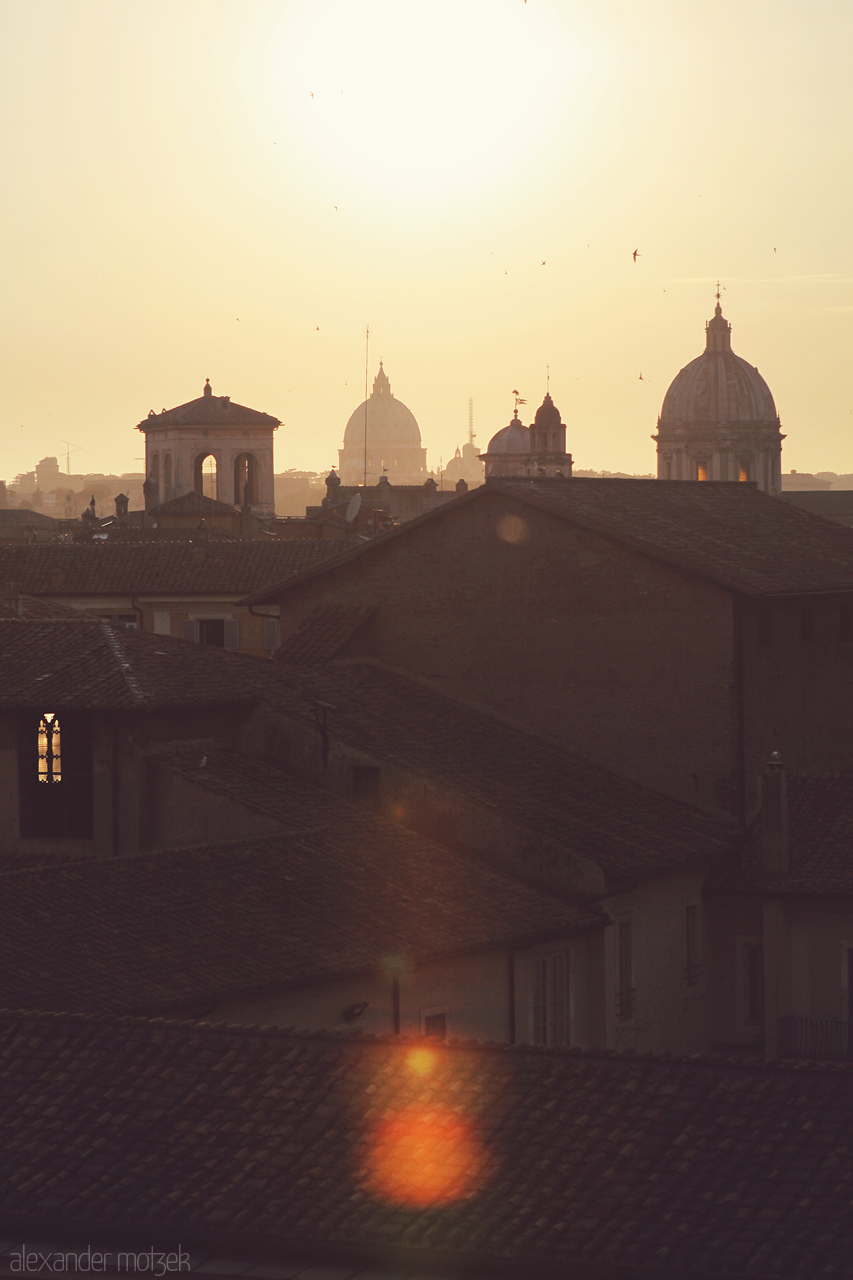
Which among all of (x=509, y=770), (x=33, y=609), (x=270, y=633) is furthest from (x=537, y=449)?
(x=509, y=770)

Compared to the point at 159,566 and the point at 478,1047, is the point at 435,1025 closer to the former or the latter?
the point at 478,1047

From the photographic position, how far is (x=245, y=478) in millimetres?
92875

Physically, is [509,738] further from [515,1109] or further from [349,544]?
[349,544]

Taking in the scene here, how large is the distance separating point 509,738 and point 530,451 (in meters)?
92.0

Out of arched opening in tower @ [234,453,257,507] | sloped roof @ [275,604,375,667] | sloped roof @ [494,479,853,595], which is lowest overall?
sloped roof @ [275,604,375,667]

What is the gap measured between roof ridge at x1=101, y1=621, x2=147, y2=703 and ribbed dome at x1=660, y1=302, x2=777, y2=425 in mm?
124116

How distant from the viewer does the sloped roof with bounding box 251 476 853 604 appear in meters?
29.2

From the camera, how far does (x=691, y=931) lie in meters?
26.4

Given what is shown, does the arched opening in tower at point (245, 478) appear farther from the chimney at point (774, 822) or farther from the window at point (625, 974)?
the window at point (625, 974)

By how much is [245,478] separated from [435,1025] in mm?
72808

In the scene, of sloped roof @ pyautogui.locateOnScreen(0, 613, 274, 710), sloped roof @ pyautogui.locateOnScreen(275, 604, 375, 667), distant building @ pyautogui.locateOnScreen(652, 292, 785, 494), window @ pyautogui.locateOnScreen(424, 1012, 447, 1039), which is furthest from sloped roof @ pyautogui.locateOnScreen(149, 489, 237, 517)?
distant building @ pyautogui.locateOnScreen(652, 292, 785, 494)

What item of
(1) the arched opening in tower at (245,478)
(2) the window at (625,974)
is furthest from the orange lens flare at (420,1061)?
(1) the arched opening in tower at (245,478)

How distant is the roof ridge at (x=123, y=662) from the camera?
25.5 metres

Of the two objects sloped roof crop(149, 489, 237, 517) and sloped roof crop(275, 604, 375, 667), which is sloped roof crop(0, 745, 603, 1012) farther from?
sloped roof crop(149, 489, 237, 517)
